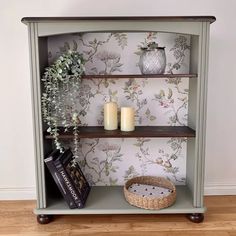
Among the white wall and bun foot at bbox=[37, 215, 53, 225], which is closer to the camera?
bun foot at bbox=[37, 215, 53, 225]

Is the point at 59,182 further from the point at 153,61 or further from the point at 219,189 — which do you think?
the point at 219,189

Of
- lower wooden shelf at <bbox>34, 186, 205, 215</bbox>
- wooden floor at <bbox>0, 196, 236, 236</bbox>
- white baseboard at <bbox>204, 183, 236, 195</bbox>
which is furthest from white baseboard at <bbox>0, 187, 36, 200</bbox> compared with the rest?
white baseboard at <bbox>204, 183, 236, 195</bbox>

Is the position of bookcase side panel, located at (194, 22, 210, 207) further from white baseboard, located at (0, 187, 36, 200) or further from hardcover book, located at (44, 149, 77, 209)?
white baseboard, located at (0, 187, 36, 200)

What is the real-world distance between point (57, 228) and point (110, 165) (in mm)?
547

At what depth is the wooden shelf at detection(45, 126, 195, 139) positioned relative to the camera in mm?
1616

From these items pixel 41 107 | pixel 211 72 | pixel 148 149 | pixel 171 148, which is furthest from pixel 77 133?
pixel 211 72

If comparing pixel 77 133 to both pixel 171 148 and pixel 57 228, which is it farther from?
pixel 171 148

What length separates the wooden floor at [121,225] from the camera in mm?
1543

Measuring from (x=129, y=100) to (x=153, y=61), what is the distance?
35 cm

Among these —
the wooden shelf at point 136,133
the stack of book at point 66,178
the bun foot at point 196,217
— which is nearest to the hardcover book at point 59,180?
the stack of book at point 66,178

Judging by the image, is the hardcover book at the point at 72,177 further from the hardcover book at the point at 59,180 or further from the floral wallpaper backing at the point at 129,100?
the floral wallpaper backing at the point at 129,100

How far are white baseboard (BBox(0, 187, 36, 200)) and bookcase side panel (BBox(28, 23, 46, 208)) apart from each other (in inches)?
14.0

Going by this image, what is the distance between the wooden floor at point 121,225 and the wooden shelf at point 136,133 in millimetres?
512

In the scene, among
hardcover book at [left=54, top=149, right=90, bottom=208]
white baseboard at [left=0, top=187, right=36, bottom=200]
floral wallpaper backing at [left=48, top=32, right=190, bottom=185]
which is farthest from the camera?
white baseboard at [left=0, top=187, right=36, bottom=200]
